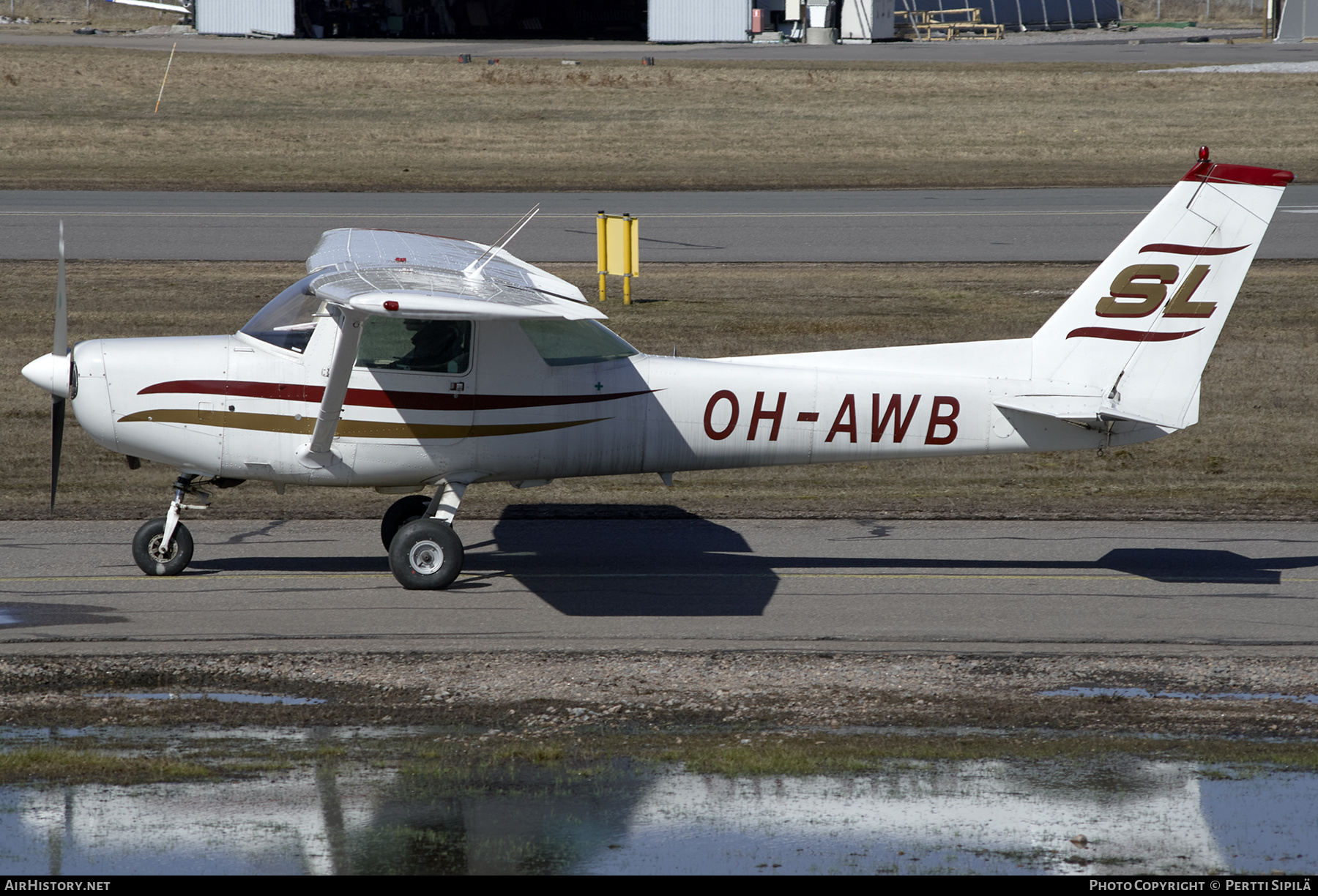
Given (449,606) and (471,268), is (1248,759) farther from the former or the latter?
→ (471,268)

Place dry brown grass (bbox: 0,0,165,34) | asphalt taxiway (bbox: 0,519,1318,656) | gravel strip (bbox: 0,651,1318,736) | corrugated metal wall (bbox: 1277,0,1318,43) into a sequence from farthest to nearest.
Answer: dry brown grass (bbox: 0,0,165,34) < corrugated metal wall (bbox: 1277,0,1318,43) < asphalt taxiway (bbox: 0,519,1318,656) < gravel strip (bbox: 0,651,1318,736)

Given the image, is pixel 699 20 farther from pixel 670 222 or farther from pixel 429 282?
pixel 429 282

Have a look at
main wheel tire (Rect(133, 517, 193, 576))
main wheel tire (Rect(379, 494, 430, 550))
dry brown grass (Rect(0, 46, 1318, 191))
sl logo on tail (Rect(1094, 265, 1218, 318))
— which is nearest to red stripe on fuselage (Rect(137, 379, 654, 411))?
main wheel tire (Rect(133, 517, 193, 576))

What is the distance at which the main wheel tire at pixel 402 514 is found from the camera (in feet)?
35.9

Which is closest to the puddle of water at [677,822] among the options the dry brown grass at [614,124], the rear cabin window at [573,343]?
the rear cabin window at [573,343]

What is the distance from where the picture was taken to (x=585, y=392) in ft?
32.9

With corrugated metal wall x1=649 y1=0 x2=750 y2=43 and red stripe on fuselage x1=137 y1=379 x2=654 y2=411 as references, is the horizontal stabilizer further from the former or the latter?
corrugated metal wall x1=649 y1=0 x2=750 y2=43

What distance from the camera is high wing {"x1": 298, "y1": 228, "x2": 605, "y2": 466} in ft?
27.9

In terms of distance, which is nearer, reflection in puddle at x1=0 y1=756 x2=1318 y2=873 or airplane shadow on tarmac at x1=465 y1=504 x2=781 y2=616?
reflection in puddle at x1=0 y1=756 x2=1318 y2=873

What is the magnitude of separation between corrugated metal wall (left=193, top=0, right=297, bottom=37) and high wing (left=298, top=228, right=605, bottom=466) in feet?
181

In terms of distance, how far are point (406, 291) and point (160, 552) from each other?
10.5 ft

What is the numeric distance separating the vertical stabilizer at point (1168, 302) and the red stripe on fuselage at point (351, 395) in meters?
4.32

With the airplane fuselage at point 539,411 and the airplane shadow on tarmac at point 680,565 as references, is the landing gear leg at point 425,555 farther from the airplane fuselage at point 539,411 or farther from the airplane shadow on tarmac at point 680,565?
the airplane shadow on tarmac at point 680,565
